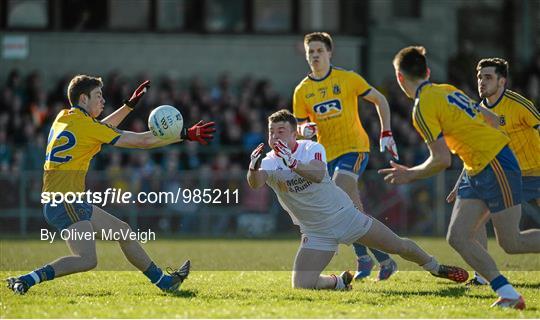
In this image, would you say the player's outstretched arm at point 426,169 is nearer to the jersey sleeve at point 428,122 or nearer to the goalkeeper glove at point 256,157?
the jersey sleeve at point 428,122

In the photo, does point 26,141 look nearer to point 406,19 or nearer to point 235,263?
point 235,263

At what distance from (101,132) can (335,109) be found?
2.96 meters

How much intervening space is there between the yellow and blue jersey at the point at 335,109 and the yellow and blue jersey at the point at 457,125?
2.59 meters

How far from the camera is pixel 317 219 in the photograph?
10.0 meters

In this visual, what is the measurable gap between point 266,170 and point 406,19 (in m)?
16.9

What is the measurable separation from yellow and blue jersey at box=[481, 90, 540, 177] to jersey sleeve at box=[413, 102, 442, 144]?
1.85 meters

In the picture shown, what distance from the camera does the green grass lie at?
8.35 meters

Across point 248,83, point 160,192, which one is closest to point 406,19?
point 248,83

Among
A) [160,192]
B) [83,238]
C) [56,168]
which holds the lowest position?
[160,192]

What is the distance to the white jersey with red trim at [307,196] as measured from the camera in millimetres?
9844

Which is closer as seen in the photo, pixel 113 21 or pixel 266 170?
pixel 266 170

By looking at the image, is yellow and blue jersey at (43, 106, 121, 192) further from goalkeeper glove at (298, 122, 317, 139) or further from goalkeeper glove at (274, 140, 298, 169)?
goalkeeper glove at (298, 122, 317, 139)

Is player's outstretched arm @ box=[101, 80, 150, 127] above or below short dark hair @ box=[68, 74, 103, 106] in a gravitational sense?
below

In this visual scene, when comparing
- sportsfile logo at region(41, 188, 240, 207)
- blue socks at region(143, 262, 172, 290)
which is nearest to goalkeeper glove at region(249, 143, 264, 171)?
blue socks at region(143, 262, 172, 290)
